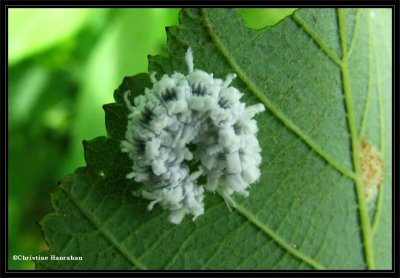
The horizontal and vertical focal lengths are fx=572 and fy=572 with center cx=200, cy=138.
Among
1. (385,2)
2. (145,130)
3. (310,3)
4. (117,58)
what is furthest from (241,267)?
(117,58)

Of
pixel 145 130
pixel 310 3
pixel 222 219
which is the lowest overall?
pixel 222 219

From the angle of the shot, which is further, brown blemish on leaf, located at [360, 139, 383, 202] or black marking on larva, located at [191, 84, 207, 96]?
brown blemish on leaf, located at [360, 139, 383, 202]

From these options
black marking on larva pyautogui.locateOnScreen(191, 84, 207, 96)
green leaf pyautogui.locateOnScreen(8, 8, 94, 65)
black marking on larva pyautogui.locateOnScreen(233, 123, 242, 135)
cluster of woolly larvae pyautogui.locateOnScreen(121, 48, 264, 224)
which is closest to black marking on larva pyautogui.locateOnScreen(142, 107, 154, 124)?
cluster of woolly larvae pyautogui.locateOnScreen(121, 48, 264, 224)

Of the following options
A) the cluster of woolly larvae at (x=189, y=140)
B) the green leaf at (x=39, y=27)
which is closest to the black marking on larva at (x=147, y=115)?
the cluster of woolly larvae at (x=189, y=140)

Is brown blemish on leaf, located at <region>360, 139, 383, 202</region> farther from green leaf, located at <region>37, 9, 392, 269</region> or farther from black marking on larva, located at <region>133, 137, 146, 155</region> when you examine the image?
black marking on larva, located at <region>133, 137, 146, 155</region>

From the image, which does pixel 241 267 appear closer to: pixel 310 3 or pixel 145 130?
pixel 145 130

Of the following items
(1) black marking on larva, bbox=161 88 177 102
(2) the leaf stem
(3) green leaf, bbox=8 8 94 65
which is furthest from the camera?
(3) green leaf, bbox=8 8 94 65
